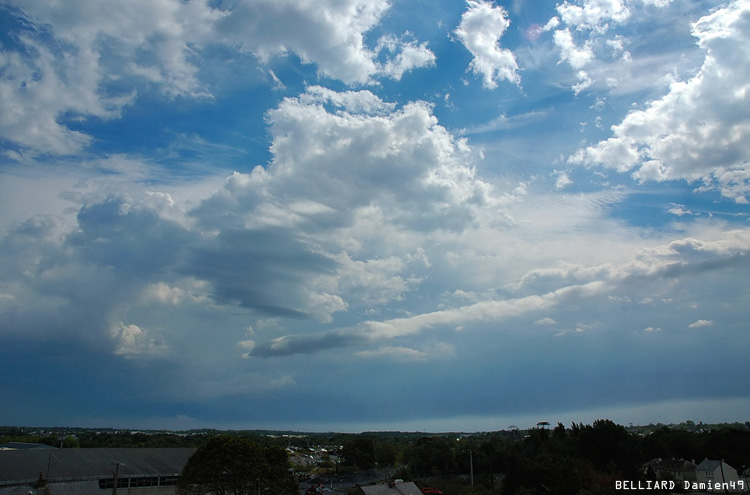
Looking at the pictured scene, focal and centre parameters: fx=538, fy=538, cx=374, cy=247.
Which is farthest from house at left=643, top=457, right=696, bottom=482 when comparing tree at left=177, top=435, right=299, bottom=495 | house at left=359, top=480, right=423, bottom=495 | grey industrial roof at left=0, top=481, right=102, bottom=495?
grey industrial roof at left=0, top=481, right=102, bottom=495

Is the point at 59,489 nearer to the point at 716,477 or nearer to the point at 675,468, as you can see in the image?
the point at 716,477

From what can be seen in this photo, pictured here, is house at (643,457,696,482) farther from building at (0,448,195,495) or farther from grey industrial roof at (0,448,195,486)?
grey industrial roof at (0,448,195,486)

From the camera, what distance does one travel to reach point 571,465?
199 feet

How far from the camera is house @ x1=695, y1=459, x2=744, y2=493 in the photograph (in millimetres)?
82688

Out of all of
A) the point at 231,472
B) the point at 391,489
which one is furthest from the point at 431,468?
the point at 231,472

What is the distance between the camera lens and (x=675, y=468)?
91.8 meters

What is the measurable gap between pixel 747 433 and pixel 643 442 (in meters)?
17.8

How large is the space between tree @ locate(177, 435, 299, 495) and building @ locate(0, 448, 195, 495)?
8.07m

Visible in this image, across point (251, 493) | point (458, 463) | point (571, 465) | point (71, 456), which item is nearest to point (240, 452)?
point (251, 493)

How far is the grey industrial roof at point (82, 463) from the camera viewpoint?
59.4 meters

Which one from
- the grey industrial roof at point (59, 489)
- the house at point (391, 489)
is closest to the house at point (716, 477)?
the house at point (391, 489)

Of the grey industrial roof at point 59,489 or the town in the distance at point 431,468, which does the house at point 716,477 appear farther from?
the grey industrial roof at point 59,489

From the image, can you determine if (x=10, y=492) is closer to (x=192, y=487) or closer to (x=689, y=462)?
(x=192, y=487)

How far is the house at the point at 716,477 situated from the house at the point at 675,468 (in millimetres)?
1523
